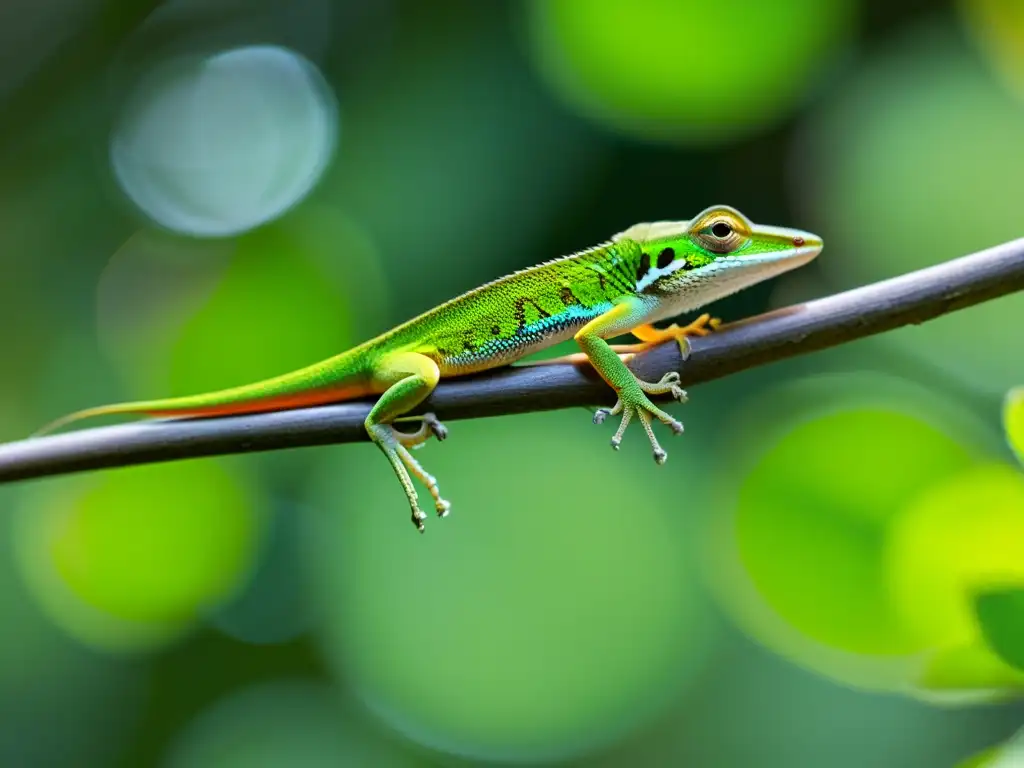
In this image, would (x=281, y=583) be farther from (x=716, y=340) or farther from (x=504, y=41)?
(x=716, y=340)

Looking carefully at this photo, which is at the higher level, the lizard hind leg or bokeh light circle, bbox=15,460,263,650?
the lizard hind leg

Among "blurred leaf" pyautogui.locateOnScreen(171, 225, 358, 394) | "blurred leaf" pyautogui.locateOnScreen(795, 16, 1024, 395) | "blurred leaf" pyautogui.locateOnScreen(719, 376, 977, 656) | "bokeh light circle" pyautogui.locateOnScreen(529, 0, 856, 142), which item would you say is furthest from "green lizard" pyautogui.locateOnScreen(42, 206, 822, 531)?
"blurred leaf" pyautogui.locateOnScreen(171, 225, 358, 394)

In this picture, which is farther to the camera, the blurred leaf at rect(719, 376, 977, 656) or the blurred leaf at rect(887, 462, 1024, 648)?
the blurred leaf at rect(719, 376, 977, 656)

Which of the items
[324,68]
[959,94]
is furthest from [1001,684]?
[324,68]

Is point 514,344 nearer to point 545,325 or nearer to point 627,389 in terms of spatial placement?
point 545,325

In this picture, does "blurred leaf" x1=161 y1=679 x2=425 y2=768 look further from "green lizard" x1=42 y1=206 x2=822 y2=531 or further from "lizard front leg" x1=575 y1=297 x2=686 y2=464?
"lizard front leg" x1=575 y1=297 x2=686 y2=464

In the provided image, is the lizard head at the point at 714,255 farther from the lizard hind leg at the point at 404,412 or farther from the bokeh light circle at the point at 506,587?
the bokeh light circle at the point at 506,587

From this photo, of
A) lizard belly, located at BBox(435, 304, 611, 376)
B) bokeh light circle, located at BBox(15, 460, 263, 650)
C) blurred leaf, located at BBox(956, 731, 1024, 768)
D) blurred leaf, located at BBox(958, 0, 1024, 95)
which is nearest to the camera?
blurred leaf, located at BBox(956, 731, 1024, 768)

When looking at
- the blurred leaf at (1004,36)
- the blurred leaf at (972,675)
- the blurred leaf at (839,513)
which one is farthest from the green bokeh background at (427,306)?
the blurred leaf at (972,675)
